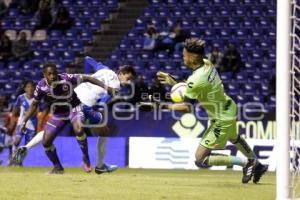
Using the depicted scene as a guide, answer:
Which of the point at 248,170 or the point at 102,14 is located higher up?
the point at 102,14

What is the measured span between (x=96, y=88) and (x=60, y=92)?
3.76 feet

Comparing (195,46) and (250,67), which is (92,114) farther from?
(250,67)

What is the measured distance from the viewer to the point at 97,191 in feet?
36.4

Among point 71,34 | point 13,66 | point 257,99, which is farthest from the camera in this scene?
point 71,34

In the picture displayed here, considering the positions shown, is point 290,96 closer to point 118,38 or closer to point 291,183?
point 291,183

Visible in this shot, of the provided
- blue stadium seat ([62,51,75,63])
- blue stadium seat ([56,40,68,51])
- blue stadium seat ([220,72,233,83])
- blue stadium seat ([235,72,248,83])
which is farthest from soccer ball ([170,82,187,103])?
blue stadium seat ([56,40,68,51])

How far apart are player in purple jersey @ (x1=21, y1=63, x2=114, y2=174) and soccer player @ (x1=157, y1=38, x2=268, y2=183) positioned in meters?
3.34

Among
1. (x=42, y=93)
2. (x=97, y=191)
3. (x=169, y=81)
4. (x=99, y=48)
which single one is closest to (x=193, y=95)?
(x=169, y=81)

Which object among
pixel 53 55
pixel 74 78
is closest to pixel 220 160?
pixel 74 78

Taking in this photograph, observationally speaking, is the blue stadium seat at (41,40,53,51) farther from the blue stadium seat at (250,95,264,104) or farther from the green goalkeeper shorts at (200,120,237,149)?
the green goalkeeper shorts at (200,120,237,149)

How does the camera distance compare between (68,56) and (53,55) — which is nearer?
(68,56)

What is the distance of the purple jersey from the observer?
51.3ft

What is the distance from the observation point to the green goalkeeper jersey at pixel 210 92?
1199cm

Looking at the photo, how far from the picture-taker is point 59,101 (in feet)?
52.5
